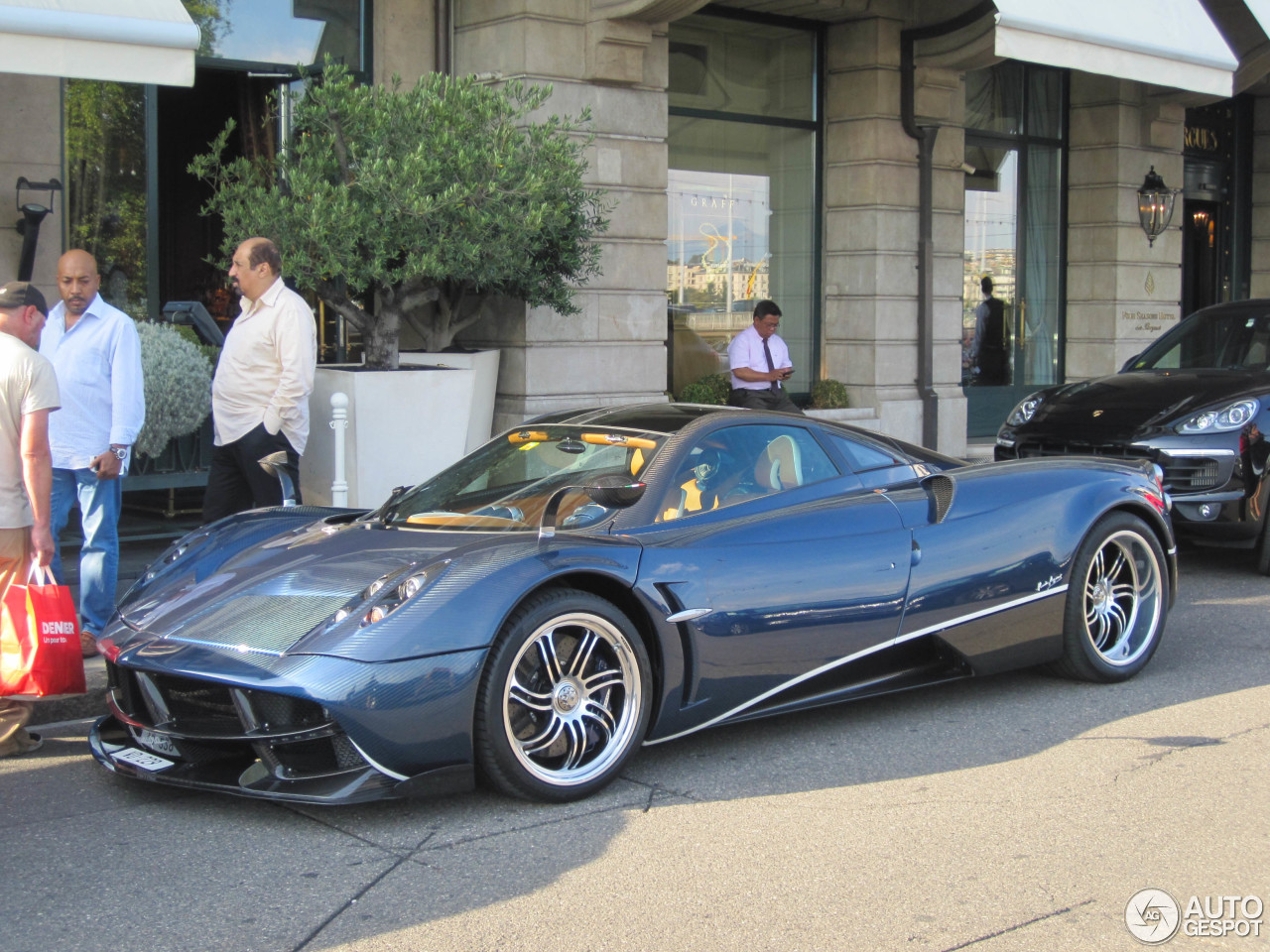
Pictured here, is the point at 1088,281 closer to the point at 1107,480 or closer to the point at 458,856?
the point at 1107,480

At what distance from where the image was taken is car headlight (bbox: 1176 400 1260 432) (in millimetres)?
8547

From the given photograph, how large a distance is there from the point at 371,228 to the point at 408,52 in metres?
3.18

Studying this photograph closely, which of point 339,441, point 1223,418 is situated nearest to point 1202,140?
point 1223,418

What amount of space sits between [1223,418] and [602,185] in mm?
5256

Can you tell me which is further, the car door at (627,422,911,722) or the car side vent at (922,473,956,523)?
the car side vent at (922,473,956,523)

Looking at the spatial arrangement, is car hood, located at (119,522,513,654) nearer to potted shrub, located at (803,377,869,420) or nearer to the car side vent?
the car side vent

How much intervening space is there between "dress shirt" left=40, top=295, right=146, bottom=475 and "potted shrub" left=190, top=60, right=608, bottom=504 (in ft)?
7.67

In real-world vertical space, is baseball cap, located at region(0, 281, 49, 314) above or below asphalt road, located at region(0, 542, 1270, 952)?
above

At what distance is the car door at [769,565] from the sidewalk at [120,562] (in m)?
2.62

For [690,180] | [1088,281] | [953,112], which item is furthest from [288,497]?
[1088,281]

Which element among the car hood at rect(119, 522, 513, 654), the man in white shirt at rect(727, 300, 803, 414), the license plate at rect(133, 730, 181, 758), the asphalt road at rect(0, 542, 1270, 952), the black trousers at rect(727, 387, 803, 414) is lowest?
the asphalt road at rect(0, 542, 1270, 952)

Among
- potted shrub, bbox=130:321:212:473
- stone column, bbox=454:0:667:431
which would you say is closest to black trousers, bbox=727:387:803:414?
stone column, bbox=454:0:667:431

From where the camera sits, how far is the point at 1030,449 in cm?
932

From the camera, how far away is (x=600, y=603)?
14.8 ft
